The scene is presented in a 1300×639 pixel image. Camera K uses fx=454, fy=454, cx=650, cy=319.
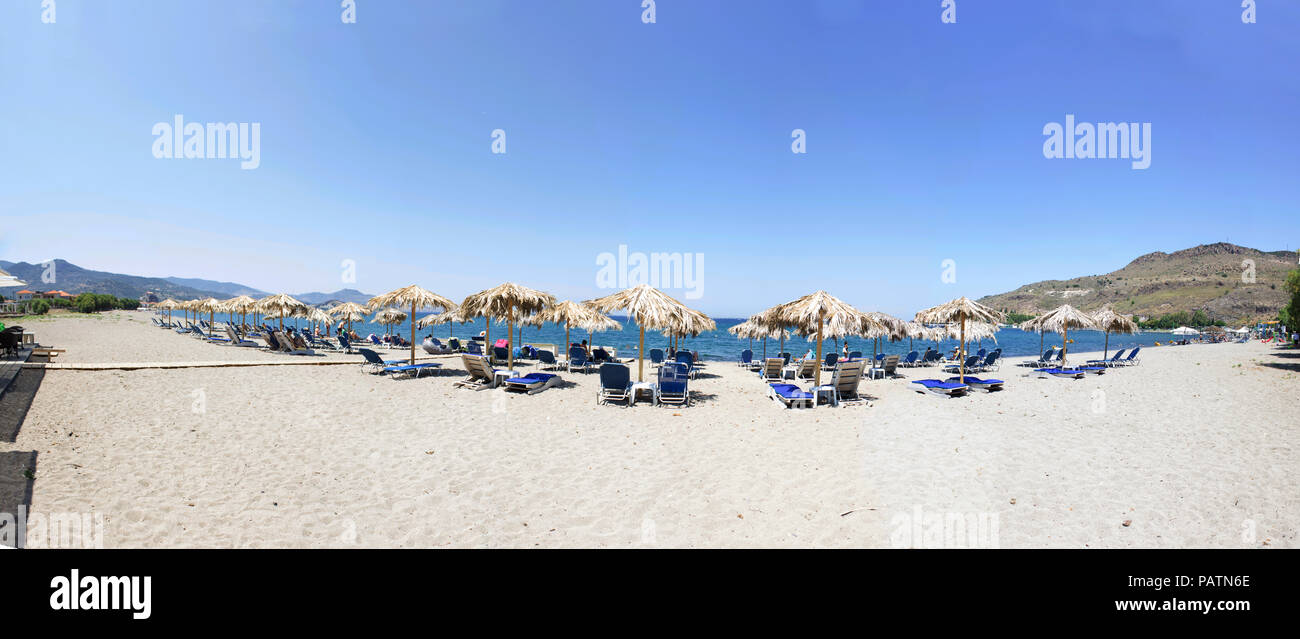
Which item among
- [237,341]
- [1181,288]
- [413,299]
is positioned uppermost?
[1181,288]

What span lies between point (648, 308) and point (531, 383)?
3.30m

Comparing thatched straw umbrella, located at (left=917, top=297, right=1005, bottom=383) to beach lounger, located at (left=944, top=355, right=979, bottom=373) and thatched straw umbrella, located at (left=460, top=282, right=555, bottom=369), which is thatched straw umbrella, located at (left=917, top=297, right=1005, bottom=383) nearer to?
beach lounger, located at (left=944, top=355, right=979, bottom=373)

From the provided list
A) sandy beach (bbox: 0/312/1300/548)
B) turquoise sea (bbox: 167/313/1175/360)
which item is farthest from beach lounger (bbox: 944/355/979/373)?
sandy beach (bbox: 0/312/1300/548)

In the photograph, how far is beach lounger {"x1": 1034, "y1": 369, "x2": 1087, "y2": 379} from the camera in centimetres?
1516

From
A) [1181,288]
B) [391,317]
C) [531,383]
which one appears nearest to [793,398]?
[531,383]

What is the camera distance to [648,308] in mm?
10391

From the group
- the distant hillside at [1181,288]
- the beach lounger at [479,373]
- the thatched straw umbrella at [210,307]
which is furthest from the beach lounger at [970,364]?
the distant hillside at [1181,288]

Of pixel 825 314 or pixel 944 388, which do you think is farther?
pixel 944 388

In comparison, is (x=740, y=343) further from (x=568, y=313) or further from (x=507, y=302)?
(x=507, y=302)

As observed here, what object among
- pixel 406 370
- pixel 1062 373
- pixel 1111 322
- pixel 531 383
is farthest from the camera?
pixel 1111 322

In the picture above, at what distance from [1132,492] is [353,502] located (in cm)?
799

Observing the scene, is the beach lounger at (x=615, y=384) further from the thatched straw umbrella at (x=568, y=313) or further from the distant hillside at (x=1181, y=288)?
the distant hillside at (x=1181, y=288)

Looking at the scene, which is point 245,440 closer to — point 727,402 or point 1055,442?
point 727,402
